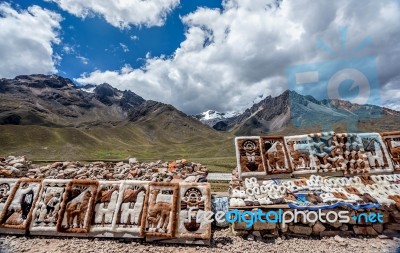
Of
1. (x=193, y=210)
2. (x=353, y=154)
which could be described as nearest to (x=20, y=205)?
(x=193, y=210)

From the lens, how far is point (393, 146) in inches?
543

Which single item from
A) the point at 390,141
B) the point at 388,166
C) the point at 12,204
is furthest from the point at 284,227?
the point at 12,204

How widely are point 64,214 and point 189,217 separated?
14.7 ft

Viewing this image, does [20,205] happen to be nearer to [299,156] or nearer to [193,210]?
[193,210]

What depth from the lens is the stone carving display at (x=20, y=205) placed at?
413 inches

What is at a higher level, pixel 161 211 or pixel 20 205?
pixel 20 205

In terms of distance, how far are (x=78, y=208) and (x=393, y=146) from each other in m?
14.0

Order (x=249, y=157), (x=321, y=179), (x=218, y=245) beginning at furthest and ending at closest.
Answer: (x=249, y=157)
(x=321, y=179)
(x=218, y=245)

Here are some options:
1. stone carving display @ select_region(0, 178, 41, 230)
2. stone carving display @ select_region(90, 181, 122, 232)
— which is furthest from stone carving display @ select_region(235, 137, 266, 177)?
stone carving display @ select_region(0, 178, 41, 230)

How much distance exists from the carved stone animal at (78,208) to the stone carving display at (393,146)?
13319 millimetres

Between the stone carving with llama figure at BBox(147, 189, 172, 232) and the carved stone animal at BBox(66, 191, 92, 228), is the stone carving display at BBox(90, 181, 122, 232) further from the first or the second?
the stone carving with llama figure at BBox(147, 189, 172, 232)

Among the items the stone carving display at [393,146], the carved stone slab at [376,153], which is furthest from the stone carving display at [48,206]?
the stone carving display at [393,146]

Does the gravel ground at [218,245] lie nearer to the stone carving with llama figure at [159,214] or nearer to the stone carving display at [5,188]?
the stone carving with llama figure at [159,214]

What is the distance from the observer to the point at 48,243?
9.80 metres
